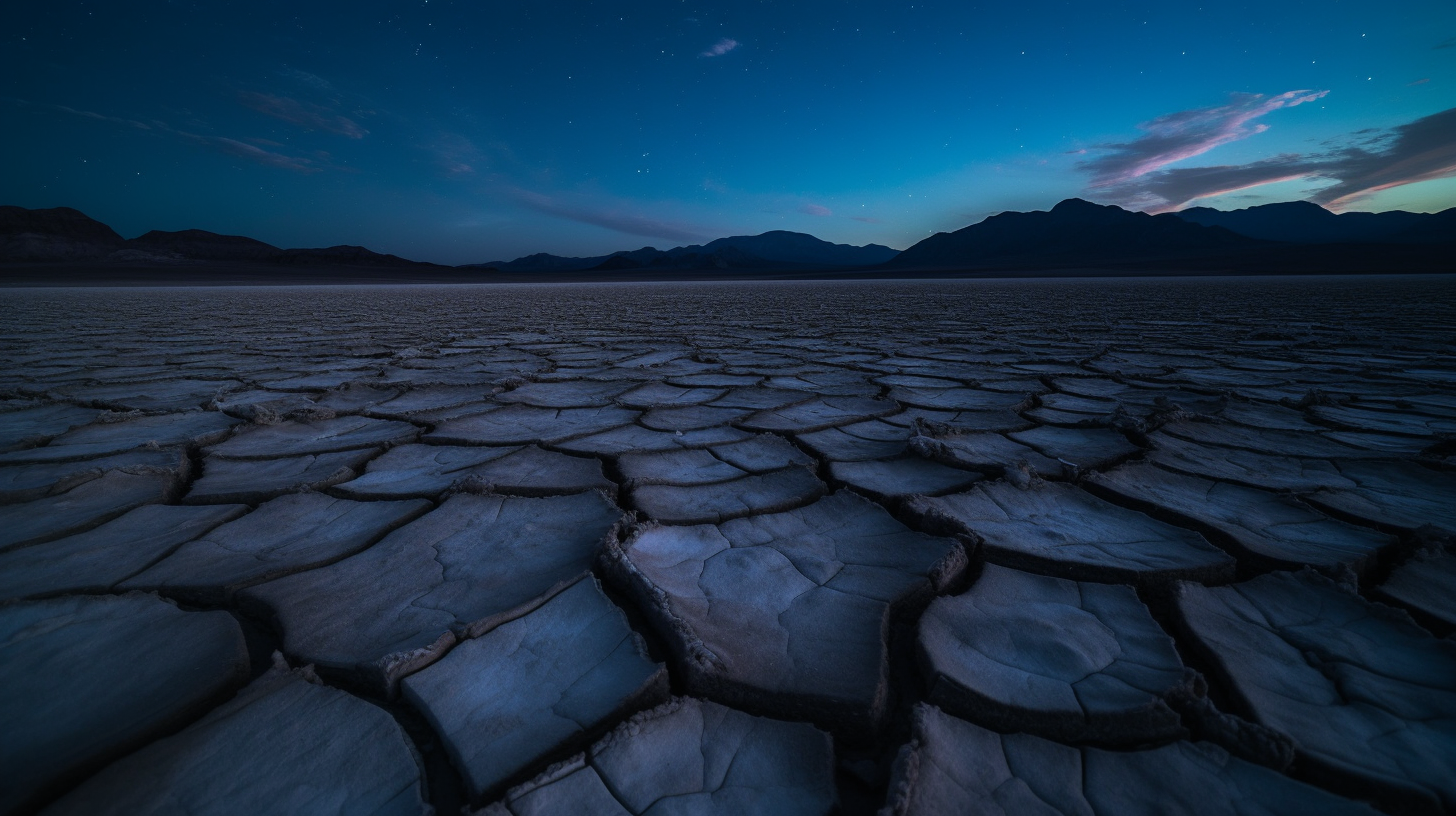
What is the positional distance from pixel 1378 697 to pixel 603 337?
4092 millimetres

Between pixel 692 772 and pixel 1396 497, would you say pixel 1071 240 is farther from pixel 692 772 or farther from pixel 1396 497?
pixel 692 772

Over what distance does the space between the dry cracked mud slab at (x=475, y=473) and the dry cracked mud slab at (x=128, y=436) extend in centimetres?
62

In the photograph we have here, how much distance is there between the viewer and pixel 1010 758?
1.82 ft

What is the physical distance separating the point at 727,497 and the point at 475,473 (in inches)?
23.2

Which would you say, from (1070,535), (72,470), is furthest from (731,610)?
(72,470)

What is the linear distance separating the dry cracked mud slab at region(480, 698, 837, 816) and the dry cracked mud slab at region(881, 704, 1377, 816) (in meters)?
0.09

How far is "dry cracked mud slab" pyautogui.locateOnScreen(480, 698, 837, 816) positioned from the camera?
1.66 feet

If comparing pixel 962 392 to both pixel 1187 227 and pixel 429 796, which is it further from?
pixel 1187 227

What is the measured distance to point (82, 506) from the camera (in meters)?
1.16

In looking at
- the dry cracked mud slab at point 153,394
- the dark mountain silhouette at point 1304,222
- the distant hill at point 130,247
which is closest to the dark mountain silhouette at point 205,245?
the distant hill at point 130,247

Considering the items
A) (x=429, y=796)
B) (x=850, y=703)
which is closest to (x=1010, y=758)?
(x=850, y=703)

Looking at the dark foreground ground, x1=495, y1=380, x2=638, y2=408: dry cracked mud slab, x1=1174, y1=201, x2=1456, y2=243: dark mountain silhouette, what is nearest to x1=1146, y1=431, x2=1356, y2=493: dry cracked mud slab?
the dark foreground ground

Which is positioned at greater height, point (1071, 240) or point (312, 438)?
point (1071, 240)

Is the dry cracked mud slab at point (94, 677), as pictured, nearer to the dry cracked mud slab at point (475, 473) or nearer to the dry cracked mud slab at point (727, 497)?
the dry cracked mud slab at point (475, 473)
